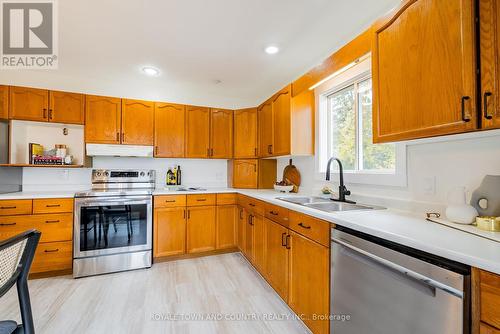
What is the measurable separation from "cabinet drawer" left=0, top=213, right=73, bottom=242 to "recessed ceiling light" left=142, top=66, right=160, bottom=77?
6.30 ft

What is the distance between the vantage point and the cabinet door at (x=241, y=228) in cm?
287

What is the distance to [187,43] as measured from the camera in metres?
2.19

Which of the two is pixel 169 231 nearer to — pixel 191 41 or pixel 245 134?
pixel 245 134

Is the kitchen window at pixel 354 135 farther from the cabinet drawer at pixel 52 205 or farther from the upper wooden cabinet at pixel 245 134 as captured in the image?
→ the cabinet drawer at pixel 52 205

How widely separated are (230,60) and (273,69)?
0.57m

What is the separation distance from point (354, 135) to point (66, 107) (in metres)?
3.40

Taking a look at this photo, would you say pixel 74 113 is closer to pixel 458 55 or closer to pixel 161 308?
pixel 161 308

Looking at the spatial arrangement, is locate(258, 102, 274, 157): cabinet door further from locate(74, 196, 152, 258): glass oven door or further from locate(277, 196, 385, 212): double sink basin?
locate(74, 196, 152, 258): glass oven door

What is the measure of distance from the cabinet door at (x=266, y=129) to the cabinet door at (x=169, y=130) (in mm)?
1156

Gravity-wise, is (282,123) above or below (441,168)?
above

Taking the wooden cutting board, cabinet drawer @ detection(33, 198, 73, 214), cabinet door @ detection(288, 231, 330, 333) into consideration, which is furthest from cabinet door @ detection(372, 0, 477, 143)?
cabinet drawer @ detection(33, 198, 73, 214)

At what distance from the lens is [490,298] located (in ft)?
2.24

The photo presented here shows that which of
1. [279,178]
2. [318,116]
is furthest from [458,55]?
[279,178]

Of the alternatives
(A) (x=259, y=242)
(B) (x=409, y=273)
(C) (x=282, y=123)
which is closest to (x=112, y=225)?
(A) (x=259, y=242)
